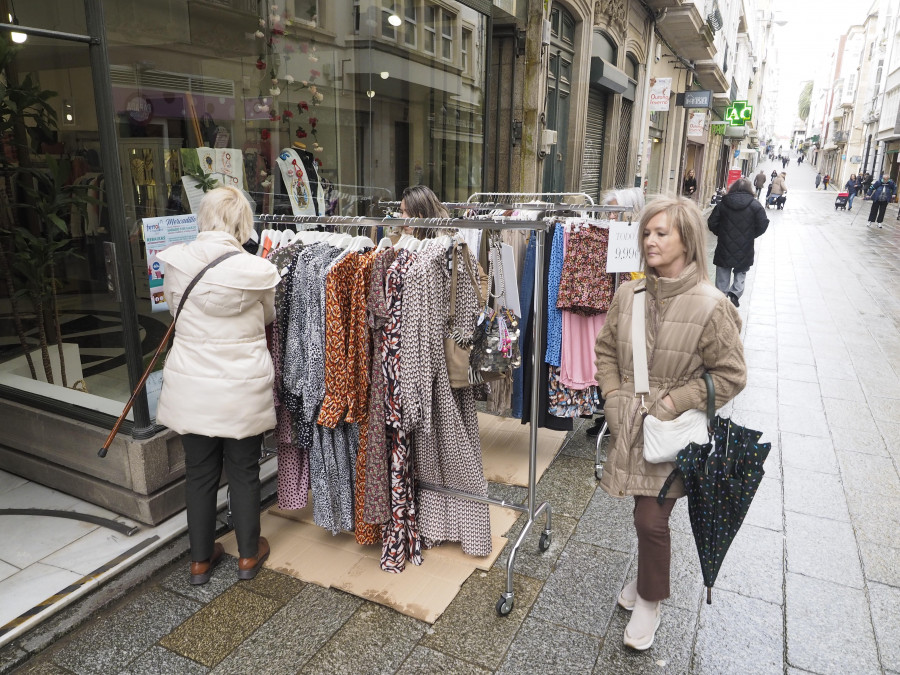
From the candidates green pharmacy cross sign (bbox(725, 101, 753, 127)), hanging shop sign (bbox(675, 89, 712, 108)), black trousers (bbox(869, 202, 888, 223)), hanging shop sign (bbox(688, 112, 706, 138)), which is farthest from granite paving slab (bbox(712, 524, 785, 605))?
green pharmacy cross sign (bbox(725, 101, 753, 127))

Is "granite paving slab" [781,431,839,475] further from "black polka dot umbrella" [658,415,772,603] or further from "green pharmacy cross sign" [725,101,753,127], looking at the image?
"green pharmacy cross sign" [725,101,753,127]

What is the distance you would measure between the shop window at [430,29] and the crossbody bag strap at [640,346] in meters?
5.69

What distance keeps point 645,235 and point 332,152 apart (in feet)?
14.0

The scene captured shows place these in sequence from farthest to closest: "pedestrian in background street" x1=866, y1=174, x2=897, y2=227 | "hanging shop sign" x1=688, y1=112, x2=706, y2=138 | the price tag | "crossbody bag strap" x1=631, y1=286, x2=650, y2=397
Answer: "hanging shop sign" x1=688, y1=112, x2=706, y2=138, "pedestrian in background street" x1=866, y1=174, x2=897, y2=227, the price tag, "crossbody bag strap" x1=631, y1=286, x2=650, y2=397

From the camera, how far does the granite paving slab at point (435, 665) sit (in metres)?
2.50

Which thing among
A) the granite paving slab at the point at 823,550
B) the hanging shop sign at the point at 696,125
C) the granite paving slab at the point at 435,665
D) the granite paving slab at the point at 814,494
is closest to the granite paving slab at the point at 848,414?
the granite paving slab at the point at 814,494

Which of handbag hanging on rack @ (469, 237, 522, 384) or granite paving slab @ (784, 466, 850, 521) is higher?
handbag hanging on rack @ (469, 237, 522, 384)

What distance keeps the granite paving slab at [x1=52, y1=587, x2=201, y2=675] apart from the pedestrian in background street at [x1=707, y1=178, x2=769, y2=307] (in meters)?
6.90

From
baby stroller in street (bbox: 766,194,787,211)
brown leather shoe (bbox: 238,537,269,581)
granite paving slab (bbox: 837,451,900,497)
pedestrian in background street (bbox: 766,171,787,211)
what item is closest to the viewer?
brown leather shoe (bbox: 238,537,269,581)

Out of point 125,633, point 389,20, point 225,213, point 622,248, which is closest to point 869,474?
point 622,248

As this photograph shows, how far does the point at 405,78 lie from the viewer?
22.4 ft

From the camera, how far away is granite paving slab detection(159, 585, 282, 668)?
8.54ft

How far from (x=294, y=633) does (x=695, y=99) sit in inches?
820

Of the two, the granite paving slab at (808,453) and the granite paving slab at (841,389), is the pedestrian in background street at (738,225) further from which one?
the granite paving slab at (808,453)
